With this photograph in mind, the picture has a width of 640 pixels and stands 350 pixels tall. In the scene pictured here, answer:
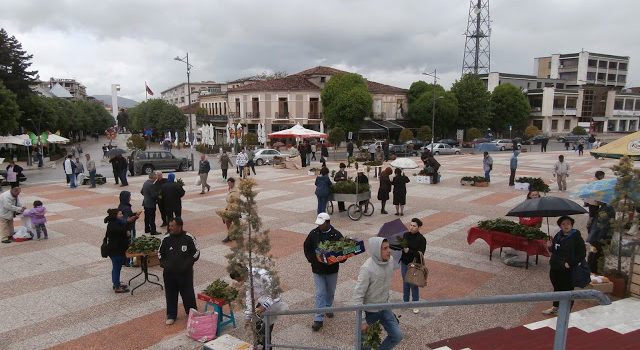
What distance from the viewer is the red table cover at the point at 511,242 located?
843 centimetres

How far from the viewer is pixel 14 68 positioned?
4259 cm

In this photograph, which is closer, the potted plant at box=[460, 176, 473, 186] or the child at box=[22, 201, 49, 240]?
the child at box=[22, 201, 49, 240]

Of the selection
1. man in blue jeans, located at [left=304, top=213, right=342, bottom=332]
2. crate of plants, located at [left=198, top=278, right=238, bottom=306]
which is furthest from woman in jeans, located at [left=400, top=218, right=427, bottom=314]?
crate of plants, located at [left=198, top=278, right=238, bottom=306]

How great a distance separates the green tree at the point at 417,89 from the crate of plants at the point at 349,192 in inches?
1807

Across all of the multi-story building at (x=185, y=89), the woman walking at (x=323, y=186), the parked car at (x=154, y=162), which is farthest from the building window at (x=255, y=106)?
the multi-story building at (x=185, y=89)

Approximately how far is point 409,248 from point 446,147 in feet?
126

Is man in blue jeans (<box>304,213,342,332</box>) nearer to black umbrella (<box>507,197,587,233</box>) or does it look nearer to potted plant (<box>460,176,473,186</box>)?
black umbrella (<box>507,197,587,233</box>)

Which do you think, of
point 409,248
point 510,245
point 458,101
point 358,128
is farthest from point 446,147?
point 409,248

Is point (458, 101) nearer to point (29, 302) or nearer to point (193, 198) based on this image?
point (193, 198)

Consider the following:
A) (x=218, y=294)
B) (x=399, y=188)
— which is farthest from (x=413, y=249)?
(x=399, y=188)

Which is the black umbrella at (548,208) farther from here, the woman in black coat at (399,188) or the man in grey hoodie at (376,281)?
the woman in black coat at (399,188)

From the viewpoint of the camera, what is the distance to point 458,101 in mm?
Result: 56906

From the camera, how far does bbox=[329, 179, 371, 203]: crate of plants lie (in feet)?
41.7

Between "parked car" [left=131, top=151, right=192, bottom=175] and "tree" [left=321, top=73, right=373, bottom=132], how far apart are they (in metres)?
22.7
